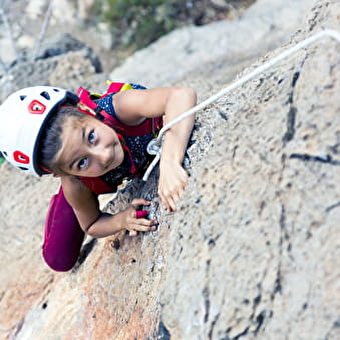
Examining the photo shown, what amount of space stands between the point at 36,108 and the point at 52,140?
0.50 ft

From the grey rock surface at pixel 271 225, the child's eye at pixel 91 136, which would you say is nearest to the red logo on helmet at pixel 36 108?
the child's eye at pixel 91 136

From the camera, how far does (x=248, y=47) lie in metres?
4.68

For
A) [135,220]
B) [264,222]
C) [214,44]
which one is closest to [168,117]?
[135,220]

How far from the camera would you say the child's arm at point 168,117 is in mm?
1531

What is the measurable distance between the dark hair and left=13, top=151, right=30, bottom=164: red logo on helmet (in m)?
0.05

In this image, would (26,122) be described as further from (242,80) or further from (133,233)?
(242,80)

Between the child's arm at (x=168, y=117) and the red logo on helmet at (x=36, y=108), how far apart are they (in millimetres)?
340

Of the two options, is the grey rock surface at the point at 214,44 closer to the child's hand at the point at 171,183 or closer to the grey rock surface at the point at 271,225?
the child's hand at the point at 171,183

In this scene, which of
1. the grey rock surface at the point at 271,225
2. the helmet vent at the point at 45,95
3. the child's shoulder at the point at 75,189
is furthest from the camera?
the child's shoulder at the point at 75,189

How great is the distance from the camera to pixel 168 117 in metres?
1.75

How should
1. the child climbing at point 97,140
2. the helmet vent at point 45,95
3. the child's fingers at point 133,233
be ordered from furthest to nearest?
1. the helmet vent at point 45,95
2. the child's fingers at point 133,233
3. the child climbing at point 97,140

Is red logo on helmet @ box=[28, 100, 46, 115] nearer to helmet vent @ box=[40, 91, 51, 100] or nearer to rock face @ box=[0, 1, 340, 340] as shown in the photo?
helmet vent @ box=[40, 91, 51, 100]

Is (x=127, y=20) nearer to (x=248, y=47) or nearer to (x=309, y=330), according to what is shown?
(x=248, y=47)

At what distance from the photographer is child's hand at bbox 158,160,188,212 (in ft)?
4.91
